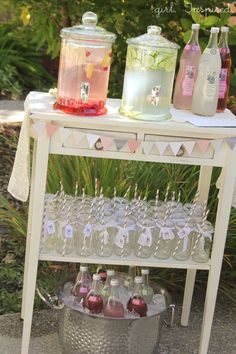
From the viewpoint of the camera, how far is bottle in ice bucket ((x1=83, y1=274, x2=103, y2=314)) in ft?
10.6

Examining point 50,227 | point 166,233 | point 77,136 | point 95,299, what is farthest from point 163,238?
point 77,136

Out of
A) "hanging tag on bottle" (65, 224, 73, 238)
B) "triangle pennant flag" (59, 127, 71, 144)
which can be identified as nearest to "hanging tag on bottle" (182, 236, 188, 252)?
"hanging tag on bottle" (65, 224, 73, 238)

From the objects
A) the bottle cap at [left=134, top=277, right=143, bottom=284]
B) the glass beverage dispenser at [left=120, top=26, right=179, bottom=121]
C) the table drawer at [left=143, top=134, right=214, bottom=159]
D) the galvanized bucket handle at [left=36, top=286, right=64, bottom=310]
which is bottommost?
the galvanized bucket handle at [left=36, top=286, right=64, bottom=310]

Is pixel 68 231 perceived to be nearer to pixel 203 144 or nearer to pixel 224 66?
pixel 203 144

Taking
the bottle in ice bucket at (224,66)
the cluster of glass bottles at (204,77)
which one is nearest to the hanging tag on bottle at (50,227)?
the cluster of glass bottles at (204,77)

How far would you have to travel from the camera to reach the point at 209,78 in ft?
10.5

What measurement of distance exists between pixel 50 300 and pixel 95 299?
0.53 meters

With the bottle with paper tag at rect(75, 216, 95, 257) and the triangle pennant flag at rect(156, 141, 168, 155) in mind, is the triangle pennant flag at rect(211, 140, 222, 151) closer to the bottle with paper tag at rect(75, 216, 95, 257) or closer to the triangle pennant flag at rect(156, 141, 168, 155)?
the triangle pennant flag at rect(156, 141, 168, 155)

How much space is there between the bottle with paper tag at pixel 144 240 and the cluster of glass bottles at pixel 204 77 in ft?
1.81

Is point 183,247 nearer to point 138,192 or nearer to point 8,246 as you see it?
point 138,192

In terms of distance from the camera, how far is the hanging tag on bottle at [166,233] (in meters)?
3.31

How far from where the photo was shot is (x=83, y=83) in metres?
3.13

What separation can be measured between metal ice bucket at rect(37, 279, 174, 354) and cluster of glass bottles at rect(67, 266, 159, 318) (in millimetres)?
31

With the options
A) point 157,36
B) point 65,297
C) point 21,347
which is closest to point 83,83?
point 157,36
